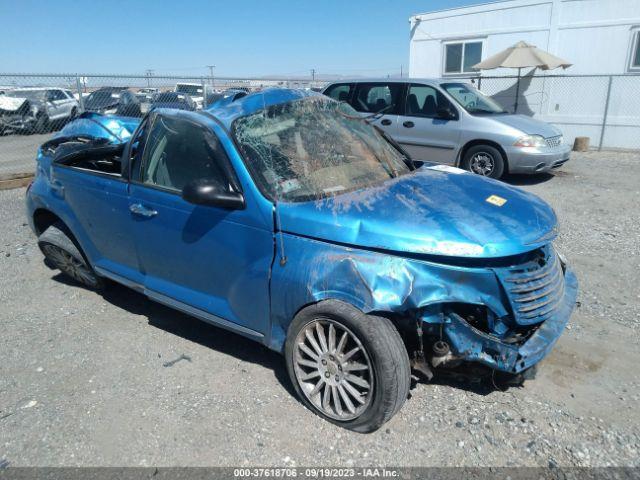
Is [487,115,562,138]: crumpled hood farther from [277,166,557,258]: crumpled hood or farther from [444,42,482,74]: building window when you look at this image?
[444,42,482,74]: building window

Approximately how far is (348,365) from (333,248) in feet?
2.17

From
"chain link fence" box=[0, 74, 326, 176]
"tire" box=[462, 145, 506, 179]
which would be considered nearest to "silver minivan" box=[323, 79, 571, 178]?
"tire" box=[462, 145, 506, 179]

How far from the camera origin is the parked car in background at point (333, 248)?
2500 millimetres

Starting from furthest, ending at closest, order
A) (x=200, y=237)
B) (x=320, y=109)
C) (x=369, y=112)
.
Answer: (x=369, y=112), (x=320, y=109), (x=200, y=237)

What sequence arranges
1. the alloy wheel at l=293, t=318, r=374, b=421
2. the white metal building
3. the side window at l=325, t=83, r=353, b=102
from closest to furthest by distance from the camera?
1. the alloy wheel at l=293, t=318, r=374, b=421
2. the side window at l=325, t=83, r=353, b=102
3. the white metal building

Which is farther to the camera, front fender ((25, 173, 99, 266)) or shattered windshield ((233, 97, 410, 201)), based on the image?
front fender ((25, 173, 99, 266))

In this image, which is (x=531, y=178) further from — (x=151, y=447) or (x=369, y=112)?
(x=151, y=447)

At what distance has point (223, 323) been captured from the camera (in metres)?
3.17

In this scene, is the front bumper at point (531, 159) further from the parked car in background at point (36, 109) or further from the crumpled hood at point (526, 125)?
the parked car in background at point (36, 109)

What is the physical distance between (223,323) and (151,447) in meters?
0.86

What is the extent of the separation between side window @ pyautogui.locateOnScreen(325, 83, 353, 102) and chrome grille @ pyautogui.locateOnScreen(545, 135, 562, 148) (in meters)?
3.71

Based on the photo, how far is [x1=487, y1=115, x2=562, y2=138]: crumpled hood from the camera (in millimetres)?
8152

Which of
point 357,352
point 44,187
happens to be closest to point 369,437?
point 357,352

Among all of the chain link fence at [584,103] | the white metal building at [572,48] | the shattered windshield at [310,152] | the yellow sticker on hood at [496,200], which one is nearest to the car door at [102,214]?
the shattered windshield at [310,152]
